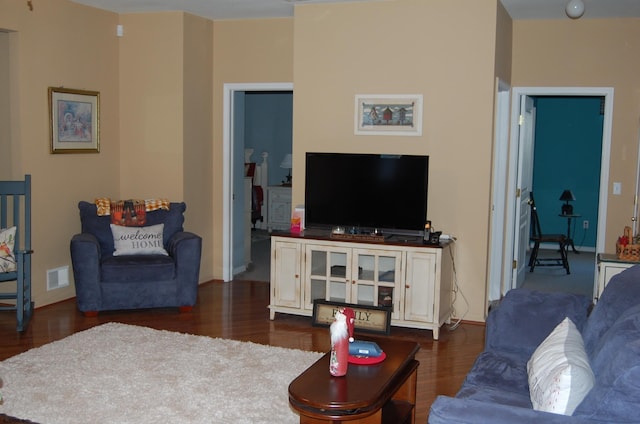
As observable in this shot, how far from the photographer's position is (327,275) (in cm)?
561

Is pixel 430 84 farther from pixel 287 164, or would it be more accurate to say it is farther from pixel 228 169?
pixel 287 164

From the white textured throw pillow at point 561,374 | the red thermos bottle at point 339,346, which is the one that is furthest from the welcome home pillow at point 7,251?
the white textured throw pillow at point 561,374

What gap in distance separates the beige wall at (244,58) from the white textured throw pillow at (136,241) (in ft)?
3.84

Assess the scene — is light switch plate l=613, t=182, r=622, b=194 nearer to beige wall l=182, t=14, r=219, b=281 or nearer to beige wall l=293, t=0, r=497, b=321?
beige wall l=293, t=0, r=497, b=321

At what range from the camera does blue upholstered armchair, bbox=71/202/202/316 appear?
5.66 m

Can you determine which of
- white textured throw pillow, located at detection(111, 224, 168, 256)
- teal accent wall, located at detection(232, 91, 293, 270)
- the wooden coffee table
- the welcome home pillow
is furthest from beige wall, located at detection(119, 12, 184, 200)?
teal accent wall, located at detection(232, 91, 293, 270)

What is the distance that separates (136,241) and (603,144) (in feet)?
13.9

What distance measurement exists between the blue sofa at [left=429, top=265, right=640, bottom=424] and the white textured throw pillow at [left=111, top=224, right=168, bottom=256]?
3302mm

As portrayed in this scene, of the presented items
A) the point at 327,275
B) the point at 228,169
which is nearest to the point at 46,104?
the point at 228,169

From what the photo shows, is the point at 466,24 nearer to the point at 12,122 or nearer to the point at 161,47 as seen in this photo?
the point at 161,47

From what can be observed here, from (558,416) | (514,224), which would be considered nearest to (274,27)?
(514,224)

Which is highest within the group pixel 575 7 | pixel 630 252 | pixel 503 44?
pixel 575 7

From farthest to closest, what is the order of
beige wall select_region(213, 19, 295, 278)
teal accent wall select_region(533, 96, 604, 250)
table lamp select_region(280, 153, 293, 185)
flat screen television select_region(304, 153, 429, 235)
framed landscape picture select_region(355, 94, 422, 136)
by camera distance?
table lamp select_region(280, 153, 293, 185) → teal accent wall select_region(533, 96, 604, 250) → beige wall select_region(213, 19, 295, 278) → framed landscape picture select_region(355, 94, 422, 136) → flat screen television select_region(304, 153, 429, 235)

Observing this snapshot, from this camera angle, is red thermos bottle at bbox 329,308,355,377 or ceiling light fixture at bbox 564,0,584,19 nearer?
red thermos bottle at bbox 329,308,355,377
